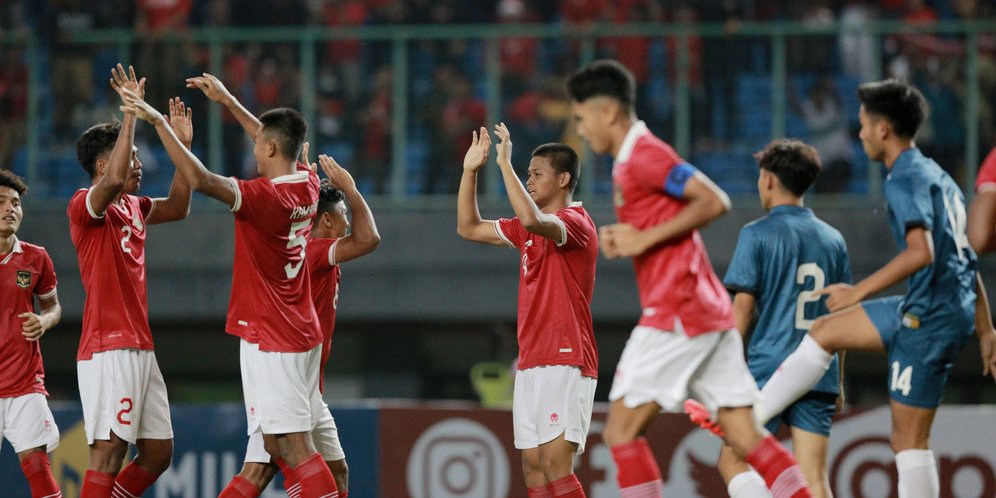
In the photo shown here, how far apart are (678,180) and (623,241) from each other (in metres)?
0.33

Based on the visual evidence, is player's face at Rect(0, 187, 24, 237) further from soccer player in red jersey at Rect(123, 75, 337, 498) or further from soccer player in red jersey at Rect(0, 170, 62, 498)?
soccer player in red jersey at Rect(123, 75, 337, 498)

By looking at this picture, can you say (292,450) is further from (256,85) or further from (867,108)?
(256,85)

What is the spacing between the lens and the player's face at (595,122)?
532cm

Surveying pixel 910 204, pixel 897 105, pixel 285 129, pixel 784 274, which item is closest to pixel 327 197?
pixel 285 129

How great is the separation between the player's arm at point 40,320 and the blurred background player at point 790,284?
148 inches

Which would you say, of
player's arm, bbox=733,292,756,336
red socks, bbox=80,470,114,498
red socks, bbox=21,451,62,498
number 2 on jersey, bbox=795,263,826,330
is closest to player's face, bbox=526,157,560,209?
player's arm, bbox=733,292,756,336

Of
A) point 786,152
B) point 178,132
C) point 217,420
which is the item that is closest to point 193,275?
point 217,420

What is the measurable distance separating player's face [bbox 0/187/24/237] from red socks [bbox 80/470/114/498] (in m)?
1.57

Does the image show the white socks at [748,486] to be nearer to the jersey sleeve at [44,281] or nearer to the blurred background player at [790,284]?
the blurred background player at [790,284]

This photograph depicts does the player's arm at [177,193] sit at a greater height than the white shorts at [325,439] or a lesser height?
greater

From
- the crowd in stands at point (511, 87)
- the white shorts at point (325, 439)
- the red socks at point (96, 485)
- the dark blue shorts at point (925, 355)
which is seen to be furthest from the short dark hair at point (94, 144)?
the crowd in stands at point (511, 87)

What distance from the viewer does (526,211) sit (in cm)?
630

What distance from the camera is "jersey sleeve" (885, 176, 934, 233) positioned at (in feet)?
17.9

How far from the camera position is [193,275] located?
43.9 ft
